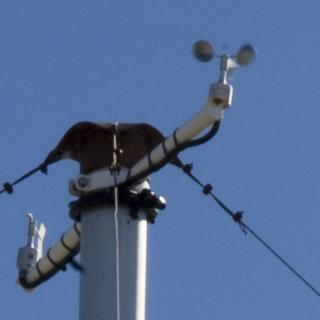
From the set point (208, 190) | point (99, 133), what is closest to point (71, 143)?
point (99, 133)

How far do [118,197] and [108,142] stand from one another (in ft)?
2.16

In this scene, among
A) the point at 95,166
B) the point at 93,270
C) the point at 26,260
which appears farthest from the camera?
the point at 26,260

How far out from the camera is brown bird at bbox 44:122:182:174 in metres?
13.5

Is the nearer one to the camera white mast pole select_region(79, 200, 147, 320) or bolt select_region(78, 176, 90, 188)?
white mast pole select_region(79, 200, 147, 320)

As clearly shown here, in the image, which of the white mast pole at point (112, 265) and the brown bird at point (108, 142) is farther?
the brown bird at point (108, 142)

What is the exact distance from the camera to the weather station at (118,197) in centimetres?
1254

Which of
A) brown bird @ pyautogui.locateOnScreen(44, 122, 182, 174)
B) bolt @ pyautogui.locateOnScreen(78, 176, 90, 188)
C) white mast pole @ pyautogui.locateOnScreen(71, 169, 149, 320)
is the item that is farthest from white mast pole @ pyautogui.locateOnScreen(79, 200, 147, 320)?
brown bird @ pyautogui.locateOnScreen(44, 122, 182, 174)

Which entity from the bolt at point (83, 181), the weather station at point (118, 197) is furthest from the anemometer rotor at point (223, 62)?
the bolt at point (83, 181)

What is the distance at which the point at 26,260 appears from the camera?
14984 millimetres

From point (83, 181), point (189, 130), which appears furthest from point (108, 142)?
point (189, 130)

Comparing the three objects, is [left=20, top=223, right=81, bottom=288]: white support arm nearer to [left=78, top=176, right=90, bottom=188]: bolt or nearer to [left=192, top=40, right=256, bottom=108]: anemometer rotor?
[left=78, top=176, right=90, bottom=188]: bolt

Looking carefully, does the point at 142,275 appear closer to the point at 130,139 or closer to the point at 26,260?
the point at 130,139

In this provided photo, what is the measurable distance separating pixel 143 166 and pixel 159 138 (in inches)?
20.1

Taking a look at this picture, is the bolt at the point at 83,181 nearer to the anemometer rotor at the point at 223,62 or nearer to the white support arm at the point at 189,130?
the white support arm at the point at 189,130
